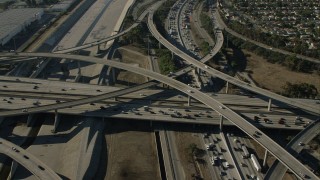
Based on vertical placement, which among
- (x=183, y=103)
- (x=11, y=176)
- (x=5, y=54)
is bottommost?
(x=11, y=176)

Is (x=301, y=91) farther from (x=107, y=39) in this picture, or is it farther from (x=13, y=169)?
(x=107, y=39)

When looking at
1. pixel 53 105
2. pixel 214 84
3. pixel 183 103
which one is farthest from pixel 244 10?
pixel 53 105

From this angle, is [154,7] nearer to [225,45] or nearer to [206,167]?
[225,45]

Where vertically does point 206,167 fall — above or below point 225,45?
below

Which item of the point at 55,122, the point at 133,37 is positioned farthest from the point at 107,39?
the point at 55,122

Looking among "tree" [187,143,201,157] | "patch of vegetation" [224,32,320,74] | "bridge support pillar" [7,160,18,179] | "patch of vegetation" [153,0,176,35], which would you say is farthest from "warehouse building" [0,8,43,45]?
"tree" [187,143,201,157]

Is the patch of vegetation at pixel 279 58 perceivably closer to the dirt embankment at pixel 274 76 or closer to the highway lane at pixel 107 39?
the dirt embankment at pixel 274 76
